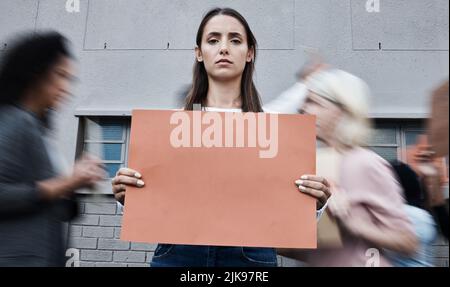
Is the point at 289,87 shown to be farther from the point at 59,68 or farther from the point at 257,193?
the point at 59,68

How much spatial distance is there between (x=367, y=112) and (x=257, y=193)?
0.49 meters

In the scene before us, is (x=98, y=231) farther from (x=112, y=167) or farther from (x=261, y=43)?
(x=261, y=43)

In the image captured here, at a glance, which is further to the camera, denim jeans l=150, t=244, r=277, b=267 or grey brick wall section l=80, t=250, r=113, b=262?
grey brick wall section l=80, t=250, r=113, b=262

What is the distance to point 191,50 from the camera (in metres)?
1.20

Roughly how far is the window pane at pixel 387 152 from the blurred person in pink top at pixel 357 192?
15 mm

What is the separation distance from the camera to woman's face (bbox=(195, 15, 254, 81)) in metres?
1.06

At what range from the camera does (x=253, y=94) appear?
112 cm

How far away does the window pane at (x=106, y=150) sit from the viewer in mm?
1182

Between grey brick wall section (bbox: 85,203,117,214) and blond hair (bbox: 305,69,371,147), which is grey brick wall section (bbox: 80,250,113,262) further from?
blond hair (bbox: 305,69,371,147)

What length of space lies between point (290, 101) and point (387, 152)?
1.11 ft

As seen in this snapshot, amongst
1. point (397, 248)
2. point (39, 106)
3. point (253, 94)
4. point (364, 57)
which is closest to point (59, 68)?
point (39, 106)

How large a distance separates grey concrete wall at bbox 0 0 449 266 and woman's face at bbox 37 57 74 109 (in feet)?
0.11

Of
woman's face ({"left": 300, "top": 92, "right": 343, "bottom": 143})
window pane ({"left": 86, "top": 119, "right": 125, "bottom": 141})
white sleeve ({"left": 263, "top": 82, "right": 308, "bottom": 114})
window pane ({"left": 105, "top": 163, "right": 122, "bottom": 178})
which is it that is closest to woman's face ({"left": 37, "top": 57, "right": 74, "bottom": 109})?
window pane ({"left": 86, "top": 119, "right": 125, "bottom": 141})

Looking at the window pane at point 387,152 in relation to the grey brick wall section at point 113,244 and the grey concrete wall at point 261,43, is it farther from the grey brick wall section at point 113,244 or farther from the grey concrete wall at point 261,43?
the grey brick wall section at point 113,244
